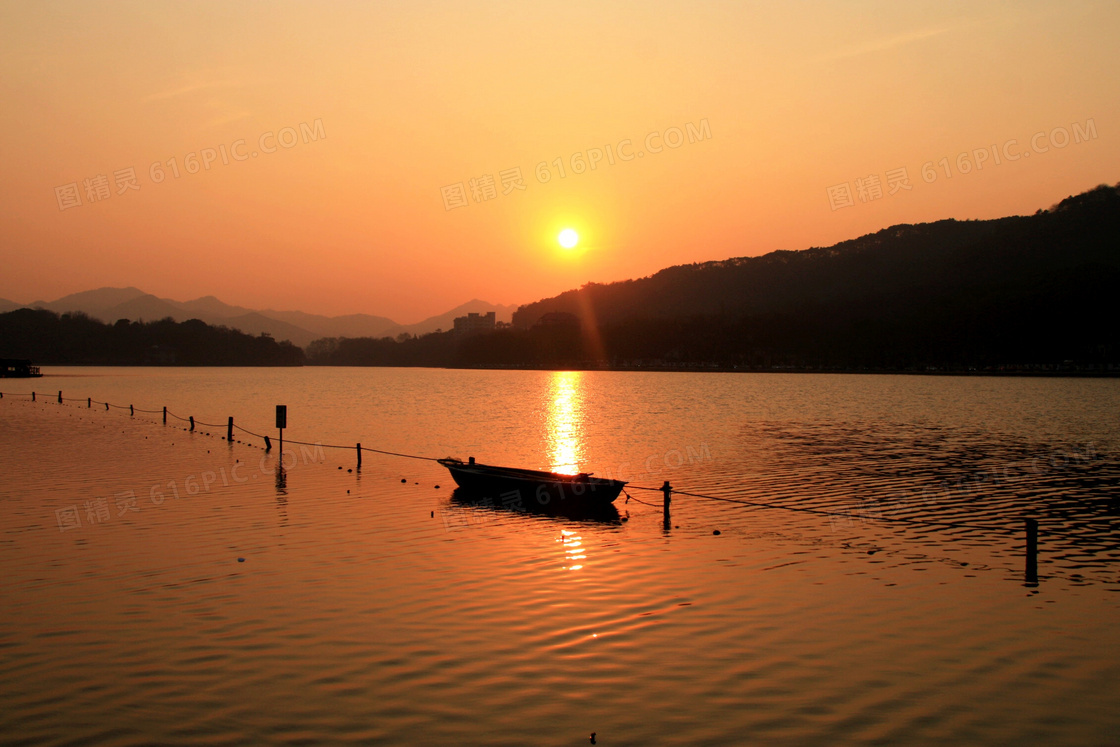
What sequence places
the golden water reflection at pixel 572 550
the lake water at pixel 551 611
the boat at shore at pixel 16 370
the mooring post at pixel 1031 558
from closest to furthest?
1. the lake water at pixel 551 611
2. the mooring post at pixel 1031 558
3. the golden water reflection at pixel 572 550
4. the boat at shore at pixel 16 370

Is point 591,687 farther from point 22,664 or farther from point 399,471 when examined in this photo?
point 399,471

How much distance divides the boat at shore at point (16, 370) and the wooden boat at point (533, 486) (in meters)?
168

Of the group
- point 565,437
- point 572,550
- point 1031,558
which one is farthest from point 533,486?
point 565,437

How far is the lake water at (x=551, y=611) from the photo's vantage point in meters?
10.7

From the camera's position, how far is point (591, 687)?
11.7m

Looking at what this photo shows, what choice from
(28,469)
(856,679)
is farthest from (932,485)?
(28,469)

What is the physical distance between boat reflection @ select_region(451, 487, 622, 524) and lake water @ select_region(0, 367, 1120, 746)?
1.42 feet

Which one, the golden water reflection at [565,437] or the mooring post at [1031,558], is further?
the golden water reflection at [565,437]

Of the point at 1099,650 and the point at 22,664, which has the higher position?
the point at 22,664

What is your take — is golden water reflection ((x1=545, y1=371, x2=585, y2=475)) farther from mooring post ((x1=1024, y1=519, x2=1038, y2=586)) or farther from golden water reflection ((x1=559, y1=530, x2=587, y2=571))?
mooring post ((x1=1024, y1=519, x2=1038, y2=586))

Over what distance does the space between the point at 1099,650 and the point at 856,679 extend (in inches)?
199

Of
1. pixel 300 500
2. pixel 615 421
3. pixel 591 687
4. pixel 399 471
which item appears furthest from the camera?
pixel 615 421

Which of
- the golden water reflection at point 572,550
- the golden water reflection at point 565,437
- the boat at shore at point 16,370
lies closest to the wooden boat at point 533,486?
the golden water reflection at point 572,550

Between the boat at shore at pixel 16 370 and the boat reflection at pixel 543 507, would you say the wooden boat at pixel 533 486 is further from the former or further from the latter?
the boat at shore at pixel 16 370
